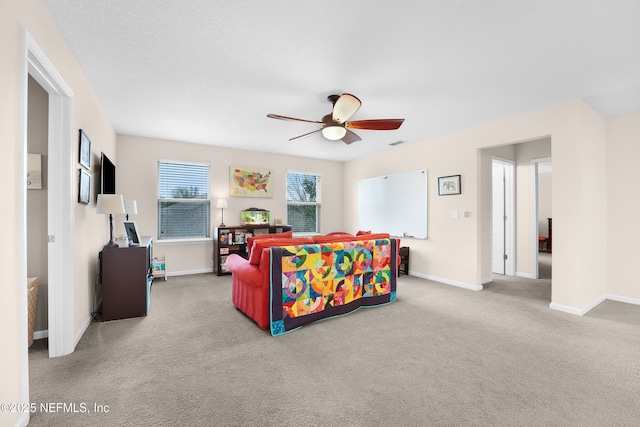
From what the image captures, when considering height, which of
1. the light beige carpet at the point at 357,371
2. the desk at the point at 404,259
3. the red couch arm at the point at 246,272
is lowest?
the light beige carpet at the point at 357,371

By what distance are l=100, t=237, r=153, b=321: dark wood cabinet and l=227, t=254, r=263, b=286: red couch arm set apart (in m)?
0.96

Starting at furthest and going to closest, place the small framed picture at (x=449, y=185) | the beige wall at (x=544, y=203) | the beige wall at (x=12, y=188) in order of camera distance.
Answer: the beige wall at (x=544, y=203), the small framed picture at (x=449, y=185), the beige wall at (x=12, y=188)

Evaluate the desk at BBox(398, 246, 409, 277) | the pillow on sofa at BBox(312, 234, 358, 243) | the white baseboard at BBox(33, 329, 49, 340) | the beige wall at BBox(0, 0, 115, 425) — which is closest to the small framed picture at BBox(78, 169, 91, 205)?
the beige wall at BBox(0, 0, 115, 425)

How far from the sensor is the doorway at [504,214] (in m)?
5.38

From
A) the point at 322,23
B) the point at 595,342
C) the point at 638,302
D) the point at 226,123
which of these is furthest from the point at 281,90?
the point at 638,302

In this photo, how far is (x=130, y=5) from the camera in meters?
1.91

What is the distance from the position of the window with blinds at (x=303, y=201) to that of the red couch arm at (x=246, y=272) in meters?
3.34

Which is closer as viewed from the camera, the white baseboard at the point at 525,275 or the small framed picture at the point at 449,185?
the small framed picture at the point at 449,185

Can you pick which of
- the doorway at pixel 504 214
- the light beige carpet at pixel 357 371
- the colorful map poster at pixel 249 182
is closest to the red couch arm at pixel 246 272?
the light beige carpet at pixel 357 371

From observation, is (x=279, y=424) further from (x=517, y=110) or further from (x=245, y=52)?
(x=517, y=110)

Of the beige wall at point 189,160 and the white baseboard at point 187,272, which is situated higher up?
the beige wall at point 189,160

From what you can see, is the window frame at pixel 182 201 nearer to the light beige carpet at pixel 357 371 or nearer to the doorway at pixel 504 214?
the light beige carpet at pixel 357 371

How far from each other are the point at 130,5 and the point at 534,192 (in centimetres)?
609

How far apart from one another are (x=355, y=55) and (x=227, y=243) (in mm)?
4089
